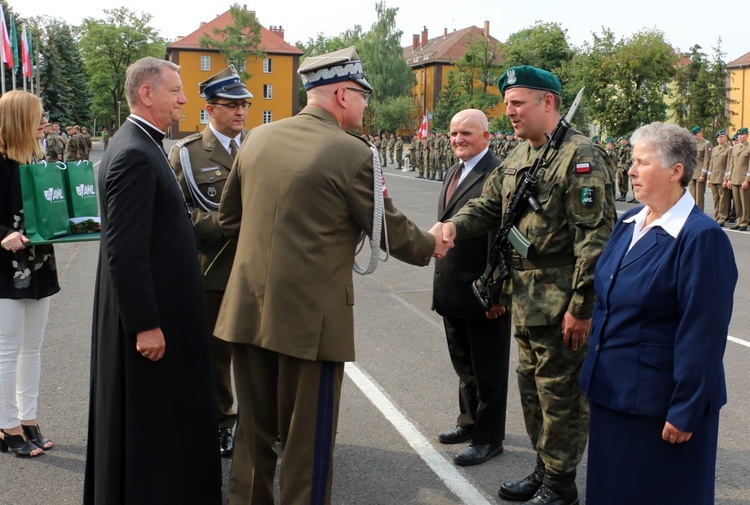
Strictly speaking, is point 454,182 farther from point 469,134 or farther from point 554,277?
point 554,277

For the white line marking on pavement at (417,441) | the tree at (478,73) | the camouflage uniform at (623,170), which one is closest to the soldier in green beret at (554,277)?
the white line marking on pavement at (417,441)

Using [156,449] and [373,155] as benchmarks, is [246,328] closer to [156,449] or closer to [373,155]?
[156,449]

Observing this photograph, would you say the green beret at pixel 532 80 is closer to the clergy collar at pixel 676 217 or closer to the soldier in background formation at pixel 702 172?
the clergy collar at pixel 676 217

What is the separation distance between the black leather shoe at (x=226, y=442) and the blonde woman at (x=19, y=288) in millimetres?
1023

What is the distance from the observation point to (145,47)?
298ft

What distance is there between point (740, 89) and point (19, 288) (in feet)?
238

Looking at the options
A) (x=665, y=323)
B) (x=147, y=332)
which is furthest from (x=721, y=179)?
(x=147, y=332)

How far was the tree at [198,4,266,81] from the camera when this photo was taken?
88188mm

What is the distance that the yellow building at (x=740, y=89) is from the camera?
65750 millimetres

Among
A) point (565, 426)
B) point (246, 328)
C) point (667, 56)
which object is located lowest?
point (565, 426)

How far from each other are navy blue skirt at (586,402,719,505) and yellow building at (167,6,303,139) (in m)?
88.5

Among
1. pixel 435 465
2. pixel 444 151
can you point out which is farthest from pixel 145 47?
pixel 435 465

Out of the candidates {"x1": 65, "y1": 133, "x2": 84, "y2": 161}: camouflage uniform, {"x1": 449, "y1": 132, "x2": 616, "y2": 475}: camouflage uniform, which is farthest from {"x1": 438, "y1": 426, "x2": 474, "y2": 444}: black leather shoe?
{"x1": 65, "y1": 133, "x2": 84, "y2": 161}: camouflage uniform

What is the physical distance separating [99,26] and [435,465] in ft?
306
